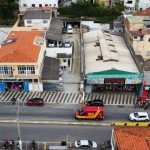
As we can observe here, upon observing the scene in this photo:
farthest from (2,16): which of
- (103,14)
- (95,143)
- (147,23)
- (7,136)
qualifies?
(95,143)

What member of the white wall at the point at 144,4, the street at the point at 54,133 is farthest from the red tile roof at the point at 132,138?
the white wall at the point at 144,4

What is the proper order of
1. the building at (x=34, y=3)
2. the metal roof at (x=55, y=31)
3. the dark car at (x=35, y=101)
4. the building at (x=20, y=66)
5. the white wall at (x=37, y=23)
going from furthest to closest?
1. the building at (x=34, y=3)
2. the white wall at (x=37, y=23)
3. the metal roof at (x=55, y=31)
4. the building at (x=20, y=66)
5. the dark car at (x=35, y=101)

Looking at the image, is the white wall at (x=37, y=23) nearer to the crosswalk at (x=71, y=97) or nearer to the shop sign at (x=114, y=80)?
the crosswalk at (x=71, y=97)

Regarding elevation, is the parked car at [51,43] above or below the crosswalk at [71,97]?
above

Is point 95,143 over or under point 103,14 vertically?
under

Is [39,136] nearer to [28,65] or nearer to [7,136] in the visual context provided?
[7,136]

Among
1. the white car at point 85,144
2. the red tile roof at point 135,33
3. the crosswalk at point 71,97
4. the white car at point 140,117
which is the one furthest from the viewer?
the red tile roof at point 135,33

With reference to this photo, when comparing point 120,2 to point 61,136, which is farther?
point 120,2
